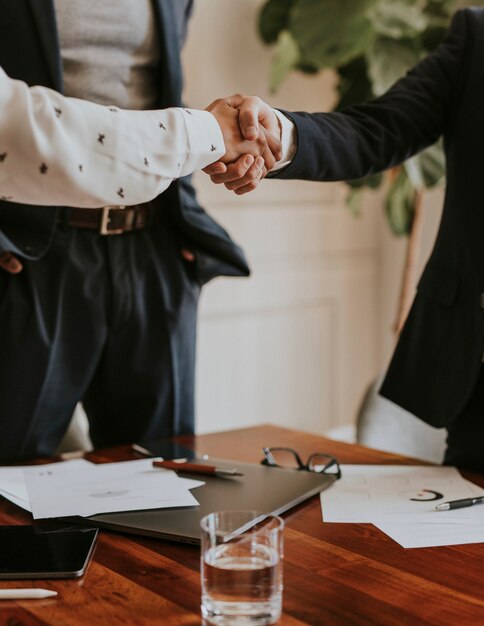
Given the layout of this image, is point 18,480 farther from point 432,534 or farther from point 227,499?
point 432,534

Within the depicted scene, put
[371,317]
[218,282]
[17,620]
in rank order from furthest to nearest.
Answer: [371,317] < [218,282] < [17,620]

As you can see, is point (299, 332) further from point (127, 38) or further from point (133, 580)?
point (133, 580)

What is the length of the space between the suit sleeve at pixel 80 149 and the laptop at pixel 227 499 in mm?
367

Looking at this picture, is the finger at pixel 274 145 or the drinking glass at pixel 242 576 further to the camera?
the finger at pixel 274 145

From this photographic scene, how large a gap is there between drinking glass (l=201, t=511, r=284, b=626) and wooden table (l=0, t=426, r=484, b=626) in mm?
21

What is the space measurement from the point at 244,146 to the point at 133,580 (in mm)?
635

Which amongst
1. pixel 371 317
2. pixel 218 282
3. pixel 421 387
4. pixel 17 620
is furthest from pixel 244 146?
pixel 371 317

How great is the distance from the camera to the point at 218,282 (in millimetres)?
3156

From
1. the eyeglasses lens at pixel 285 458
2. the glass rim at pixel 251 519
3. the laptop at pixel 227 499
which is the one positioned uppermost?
the glass rim at pixel 251 519

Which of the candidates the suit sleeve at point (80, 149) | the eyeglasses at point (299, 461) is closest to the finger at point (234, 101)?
the suit sleeve at point (80, 149)

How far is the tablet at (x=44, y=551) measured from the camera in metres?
→ 0.90

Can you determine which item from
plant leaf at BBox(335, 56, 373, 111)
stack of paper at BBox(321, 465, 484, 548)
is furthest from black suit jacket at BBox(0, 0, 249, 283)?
plant leaf at BBox(335, 56, 373, 111)

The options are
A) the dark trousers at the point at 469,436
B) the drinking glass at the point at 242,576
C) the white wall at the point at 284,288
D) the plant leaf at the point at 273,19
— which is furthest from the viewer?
the white wall at the point at 284,288

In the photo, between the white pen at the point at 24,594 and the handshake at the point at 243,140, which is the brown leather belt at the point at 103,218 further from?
the white pen at the point at 24,594
